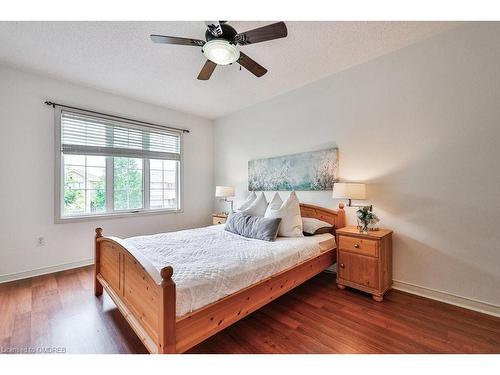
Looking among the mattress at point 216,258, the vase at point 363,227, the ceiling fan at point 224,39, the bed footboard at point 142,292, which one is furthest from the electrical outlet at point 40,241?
the vase at point 363,227

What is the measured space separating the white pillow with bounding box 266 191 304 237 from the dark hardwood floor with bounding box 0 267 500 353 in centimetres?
67

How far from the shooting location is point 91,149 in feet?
10.8

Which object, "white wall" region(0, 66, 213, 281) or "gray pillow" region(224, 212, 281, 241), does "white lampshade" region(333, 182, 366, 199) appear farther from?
"white wall" region(0, 66, 213, 281)

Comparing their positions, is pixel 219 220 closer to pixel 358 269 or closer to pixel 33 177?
pixel 358 269

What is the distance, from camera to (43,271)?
9.50ft

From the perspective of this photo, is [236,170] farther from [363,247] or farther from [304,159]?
[363,247]

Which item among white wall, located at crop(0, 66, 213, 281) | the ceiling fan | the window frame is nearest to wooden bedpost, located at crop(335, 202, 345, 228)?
the ceiling fan

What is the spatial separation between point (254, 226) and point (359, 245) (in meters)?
1.16

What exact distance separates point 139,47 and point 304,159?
7.90 ft

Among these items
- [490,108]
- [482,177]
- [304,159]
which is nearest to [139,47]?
[304,159]

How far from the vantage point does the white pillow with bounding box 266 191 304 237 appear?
8.46ft

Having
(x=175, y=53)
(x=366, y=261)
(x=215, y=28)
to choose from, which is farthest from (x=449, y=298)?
(x=175, y=53)
